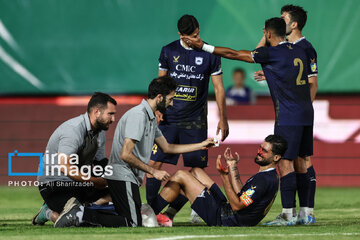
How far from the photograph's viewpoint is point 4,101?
12961 millimetres

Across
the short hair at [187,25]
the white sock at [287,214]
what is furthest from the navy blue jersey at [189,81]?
the white sock at [287,214]

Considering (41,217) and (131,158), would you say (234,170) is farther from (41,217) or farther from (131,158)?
(41,217)

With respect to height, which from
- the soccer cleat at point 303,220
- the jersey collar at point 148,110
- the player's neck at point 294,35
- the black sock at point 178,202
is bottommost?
the soccer cleat at point 303,220

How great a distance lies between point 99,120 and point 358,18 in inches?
260

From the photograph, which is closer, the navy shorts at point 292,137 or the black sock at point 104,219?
the black sock at point 104,219

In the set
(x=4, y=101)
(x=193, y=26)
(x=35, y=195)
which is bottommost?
(x=35, y=195)

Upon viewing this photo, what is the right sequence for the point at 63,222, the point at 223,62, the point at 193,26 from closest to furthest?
1. the point at 63,222
2. the point at 193,26
3. the point at 223,62

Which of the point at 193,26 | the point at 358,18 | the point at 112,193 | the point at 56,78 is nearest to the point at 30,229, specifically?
the point at 112,193

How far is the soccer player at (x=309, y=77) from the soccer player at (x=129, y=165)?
1.15m

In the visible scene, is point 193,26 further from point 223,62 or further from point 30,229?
point 223,62

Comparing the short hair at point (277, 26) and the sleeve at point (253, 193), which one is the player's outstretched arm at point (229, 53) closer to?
the short hair at point (277, 26)

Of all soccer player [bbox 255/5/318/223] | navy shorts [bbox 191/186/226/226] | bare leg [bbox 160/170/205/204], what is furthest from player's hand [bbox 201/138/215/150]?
soccer player [bbox 255/5/318/223]

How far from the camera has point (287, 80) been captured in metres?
7.80

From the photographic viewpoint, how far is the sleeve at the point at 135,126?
282 inches
